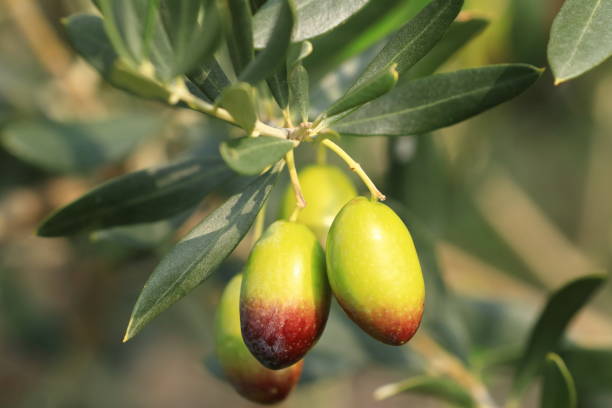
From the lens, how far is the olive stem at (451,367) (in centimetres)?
144

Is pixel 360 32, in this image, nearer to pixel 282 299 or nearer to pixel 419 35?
pixel 419 35

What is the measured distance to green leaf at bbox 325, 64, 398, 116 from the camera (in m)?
0.78

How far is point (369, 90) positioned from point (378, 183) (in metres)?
1.05

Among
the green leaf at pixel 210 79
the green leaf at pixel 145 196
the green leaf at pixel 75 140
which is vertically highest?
the green leaf at pixel 210 79

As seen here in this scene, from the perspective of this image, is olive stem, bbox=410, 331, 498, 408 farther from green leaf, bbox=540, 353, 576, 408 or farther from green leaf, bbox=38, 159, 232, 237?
green leaf, bbox=38, 159, 232, 237

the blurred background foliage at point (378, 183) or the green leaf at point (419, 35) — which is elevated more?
the green leaf at point (419, 35)

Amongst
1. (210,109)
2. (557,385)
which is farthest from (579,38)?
(557,385)

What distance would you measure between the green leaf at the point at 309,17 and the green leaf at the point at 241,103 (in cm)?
11

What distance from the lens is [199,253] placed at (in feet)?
2.87

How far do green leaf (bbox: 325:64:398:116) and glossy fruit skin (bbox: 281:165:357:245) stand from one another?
0.22 metres

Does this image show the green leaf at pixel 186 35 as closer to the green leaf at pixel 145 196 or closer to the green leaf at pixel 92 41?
the green leaf at pixel 92 41

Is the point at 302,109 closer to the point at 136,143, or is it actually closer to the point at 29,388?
the point at 136,143

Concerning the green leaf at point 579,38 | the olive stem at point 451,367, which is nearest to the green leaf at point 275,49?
the green leaf at point 579,38

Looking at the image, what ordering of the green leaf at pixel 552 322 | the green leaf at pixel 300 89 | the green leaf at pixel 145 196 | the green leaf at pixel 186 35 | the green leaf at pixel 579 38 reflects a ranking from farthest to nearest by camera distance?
the green leaf at pixel 552 322 < the green leaf at pixel 145 196 < the green leaf at pixel 300 89 < the green leaf at pixel 579 38 < the green leaf at pixel 186 35
